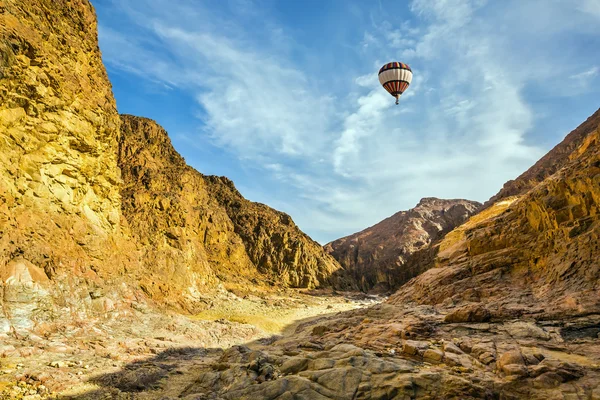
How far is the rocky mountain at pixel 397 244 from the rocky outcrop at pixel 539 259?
187 ft

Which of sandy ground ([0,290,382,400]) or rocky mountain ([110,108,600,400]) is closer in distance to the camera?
rocky mountain ([110,108,600,400])

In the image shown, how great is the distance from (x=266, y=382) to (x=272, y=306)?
34777mm

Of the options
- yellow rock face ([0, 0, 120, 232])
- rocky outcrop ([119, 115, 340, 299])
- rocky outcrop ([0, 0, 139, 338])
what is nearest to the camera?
rocky outcrop ([0, 0, 139, 338])

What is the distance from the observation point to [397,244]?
101m

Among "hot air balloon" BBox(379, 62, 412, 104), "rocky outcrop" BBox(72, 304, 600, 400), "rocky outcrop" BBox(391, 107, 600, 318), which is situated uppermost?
"hot air balloon" BBox(379, 62, 412, 104)

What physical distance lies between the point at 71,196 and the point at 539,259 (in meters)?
29.1

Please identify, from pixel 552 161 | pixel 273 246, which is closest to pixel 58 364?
pixel 273 246

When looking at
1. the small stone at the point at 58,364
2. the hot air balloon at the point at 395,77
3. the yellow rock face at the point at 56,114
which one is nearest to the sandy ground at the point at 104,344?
the small stone at the point at 58,364

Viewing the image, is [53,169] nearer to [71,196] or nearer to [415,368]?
[71,196]

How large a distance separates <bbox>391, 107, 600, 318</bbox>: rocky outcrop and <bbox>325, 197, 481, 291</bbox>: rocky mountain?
57.1m

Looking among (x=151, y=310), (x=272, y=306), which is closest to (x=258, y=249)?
(x=272, y=306)

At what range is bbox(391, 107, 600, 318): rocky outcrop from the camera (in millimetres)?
12656

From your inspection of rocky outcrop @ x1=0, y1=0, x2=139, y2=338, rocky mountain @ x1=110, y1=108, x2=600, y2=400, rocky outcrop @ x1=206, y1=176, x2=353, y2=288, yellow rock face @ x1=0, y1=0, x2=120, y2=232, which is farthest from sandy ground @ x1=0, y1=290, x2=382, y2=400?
A: rocky outcrop @ x1=206, y1=176, x2=353, y2=288

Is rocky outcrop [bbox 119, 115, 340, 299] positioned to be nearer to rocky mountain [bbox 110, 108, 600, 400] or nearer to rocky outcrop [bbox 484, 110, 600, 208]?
rocky mountain [bbox 110, 108, 600, 400]
